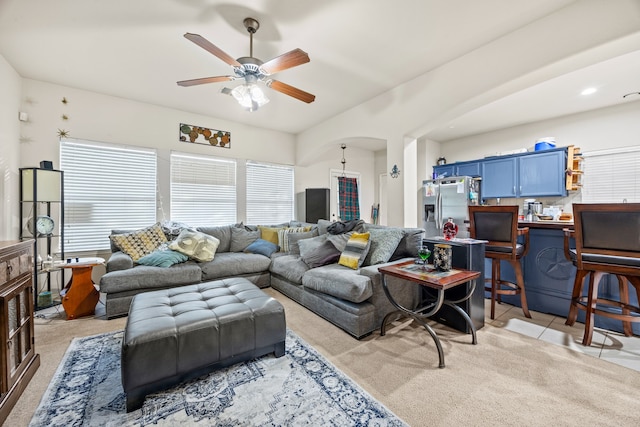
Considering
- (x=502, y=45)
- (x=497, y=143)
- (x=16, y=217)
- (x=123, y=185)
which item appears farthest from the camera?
(x=497, y=143)

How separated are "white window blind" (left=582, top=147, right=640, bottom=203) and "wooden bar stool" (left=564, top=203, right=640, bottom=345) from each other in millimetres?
2912

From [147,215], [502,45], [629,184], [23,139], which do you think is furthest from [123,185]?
[629,184]

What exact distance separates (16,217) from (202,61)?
288 cm

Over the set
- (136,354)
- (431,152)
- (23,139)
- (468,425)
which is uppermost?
(431,152)

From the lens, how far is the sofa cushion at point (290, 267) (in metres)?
3.08

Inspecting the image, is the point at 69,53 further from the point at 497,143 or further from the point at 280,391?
the point at 497,143

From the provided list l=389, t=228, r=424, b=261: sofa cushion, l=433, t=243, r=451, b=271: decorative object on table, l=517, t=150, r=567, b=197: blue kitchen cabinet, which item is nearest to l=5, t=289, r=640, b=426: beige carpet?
l=433, t=243, r=451, b=271: decorative object on table

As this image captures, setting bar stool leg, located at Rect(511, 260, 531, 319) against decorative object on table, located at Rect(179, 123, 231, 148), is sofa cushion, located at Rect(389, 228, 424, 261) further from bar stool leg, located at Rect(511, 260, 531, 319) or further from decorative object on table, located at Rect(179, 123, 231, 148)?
decorative object on table, located at Rect(179, 123, 231, 148)

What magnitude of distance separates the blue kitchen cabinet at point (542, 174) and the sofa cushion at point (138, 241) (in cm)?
605

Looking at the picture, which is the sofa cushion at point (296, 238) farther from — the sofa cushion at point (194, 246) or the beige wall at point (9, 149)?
the beige wall at point (9, 149)

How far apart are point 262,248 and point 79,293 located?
2.08m

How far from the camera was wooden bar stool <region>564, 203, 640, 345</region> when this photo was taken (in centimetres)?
193

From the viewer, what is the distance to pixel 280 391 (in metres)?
1.59

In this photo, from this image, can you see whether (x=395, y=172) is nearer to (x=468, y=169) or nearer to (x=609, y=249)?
(x=609, y=249)
